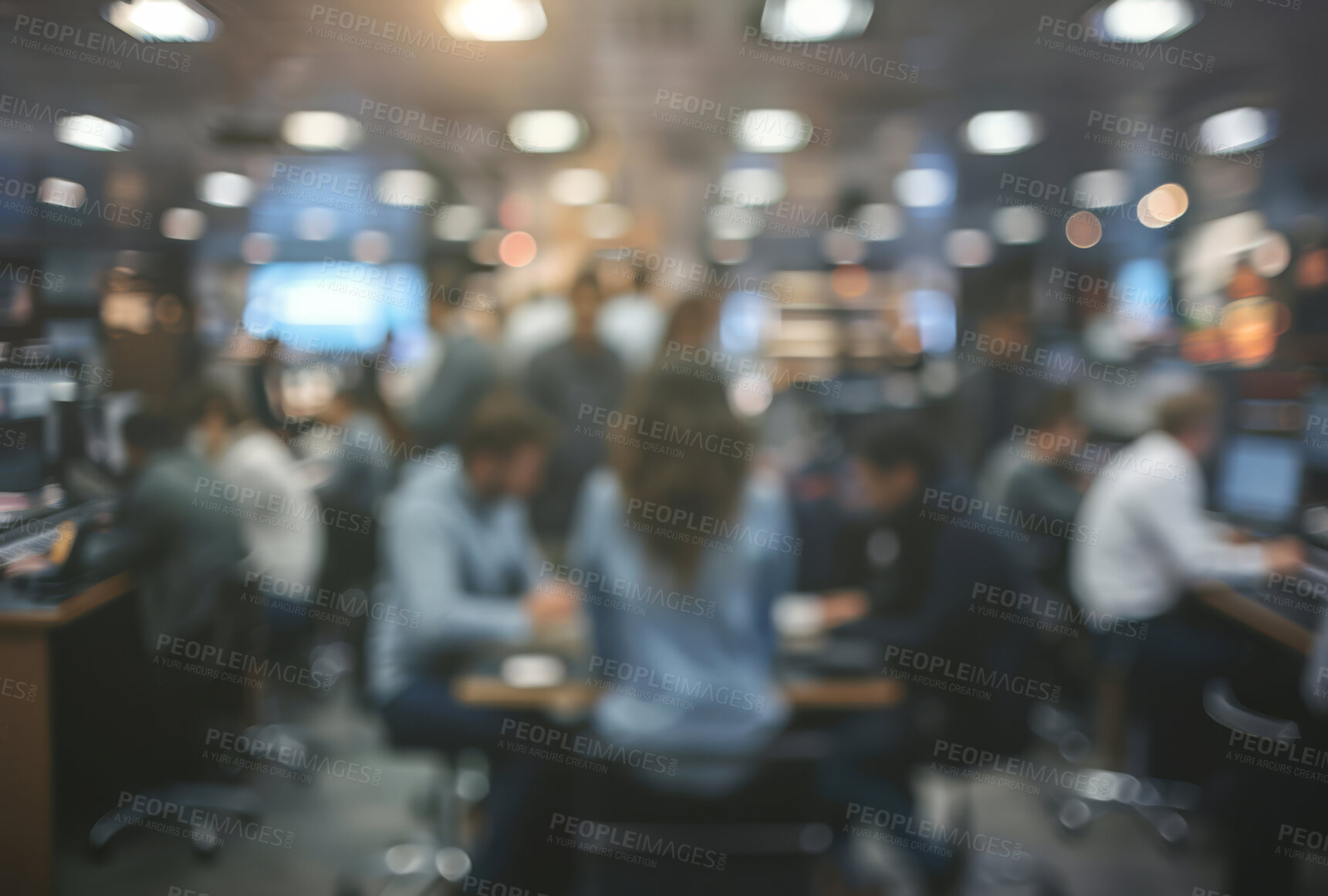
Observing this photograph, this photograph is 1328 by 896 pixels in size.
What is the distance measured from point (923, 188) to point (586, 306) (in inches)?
108

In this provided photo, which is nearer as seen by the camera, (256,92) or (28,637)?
(28,637)

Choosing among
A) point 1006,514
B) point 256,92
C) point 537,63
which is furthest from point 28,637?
point 1006,514

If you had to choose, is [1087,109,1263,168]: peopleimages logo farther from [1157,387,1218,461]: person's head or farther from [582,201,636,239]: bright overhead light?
[582,201,636,239]: bright overhead light

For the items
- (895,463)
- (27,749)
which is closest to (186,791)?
(27,749)

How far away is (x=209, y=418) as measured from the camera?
2.69 meters

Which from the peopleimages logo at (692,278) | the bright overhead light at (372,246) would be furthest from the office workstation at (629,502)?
the peopleimages logo at (692,278)

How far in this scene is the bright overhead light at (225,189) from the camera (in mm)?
3018

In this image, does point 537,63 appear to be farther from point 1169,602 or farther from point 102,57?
point 1169,602

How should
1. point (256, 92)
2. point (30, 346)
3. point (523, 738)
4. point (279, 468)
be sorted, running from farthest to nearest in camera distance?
point (256, 92) < point (279, 468) < point (30, 346) < point (523, 738)

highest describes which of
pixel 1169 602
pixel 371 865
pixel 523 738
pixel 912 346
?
pixel 912 346

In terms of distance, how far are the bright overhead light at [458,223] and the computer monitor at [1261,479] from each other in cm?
411

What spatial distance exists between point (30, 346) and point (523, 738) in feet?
6.25

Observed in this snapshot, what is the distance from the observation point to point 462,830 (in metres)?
2.50

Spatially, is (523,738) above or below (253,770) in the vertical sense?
above
